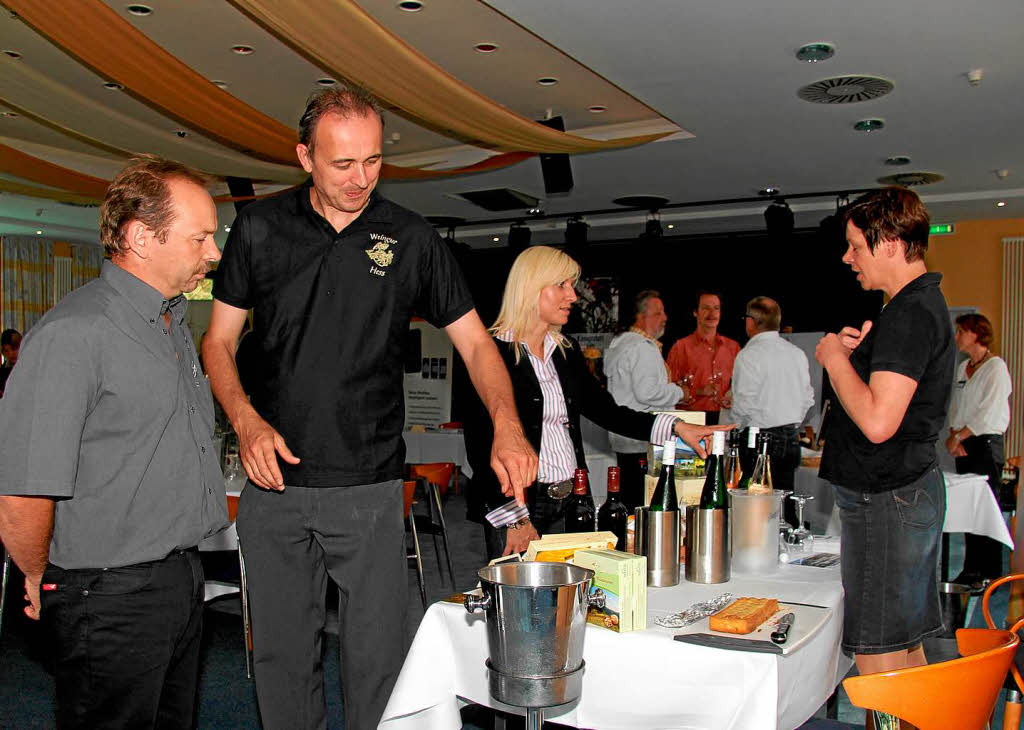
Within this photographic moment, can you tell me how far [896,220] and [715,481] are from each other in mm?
777

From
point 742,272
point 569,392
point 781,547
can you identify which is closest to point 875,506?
point 781,547

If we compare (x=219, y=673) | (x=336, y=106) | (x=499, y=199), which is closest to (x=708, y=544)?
(x=336, y=106)

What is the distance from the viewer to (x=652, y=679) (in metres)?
1.62

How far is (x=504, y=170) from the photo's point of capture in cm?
857

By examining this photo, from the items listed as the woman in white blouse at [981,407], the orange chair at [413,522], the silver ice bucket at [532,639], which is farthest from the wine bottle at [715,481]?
the woman in white blouse at [981,407]

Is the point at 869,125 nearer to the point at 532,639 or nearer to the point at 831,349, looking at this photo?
the point at 831,349

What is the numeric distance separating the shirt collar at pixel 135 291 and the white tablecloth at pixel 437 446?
19.0 feet

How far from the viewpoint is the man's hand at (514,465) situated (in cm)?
153

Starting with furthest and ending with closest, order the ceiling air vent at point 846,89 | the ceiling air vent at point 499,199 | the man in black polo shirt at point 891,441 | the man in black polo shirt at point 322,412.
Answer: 1. the ceiling air vent at point 499,199
2. the ceiling air vent at point 846,89
3. the man in black polo shirt at point 891,441
4. the man in black polo shirt at point 322,412

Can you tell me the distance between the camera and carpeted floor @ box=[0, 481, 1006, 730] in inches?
124

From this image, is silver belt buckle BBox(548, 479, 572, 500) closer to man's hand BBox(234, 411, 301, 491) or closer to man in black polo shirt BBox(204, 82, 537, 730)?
man in black polo shirt BBox(204, 82, 537, 730)

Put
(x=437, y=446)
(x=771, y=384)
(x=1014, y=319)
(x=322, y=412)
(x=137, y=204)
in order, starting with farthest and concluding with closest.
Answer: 1. (x=1014, y=319)
2. (x=437, y=446)
3. (x=771, y=384)
4. (x=322, y=412)
5. (x=137, y=204)

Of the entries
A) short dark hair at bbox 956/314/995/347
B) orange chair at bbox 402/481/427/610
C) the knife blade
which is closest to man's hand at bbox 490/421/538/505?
the knife blade

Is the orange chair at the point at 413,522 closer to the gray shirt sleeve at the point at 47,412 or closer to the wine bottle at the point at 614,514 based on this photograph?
the wine bottle at the point at 614,514
